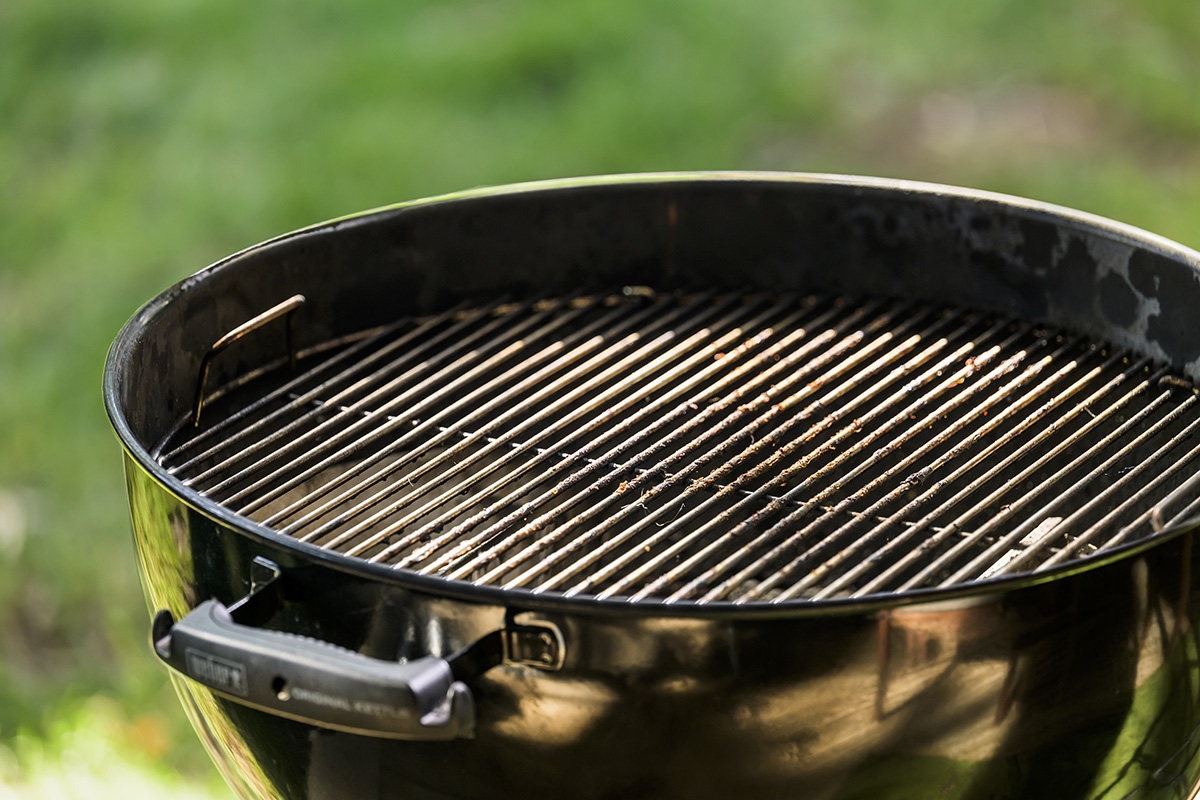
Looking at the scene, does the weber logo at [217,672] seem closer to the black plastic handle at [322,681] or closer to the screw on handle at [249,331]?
the black plastic handle at [322,681]

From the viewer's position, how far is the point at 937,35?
159 inches

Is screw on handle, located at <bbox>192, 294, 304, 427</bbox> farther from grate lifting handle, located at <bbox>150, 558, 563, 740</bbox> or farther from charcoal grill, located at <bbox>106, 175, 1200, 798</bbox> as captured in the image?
grate lifting handle, located at <bbox>150, 558, 563, 740</bbox>

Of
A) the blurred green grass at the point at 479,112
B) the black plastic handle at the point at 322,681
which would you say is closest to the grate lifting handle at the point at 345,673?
Answer: the black plastic handle at the point at 322,681

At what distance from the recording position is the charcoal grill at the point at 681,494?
82 cm

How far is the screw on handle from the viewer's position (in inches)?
51.5

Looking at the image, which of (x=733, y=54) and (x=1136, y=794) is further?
(x=733, y=54)

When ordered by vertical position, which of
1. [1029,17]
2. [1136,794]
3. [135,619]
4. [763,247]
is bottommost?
[135,619]

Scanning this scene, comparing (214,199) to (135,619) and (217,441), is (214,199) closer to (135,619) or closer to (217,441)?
(135,619)

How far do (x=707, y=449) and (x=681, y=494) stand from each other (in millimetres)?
120

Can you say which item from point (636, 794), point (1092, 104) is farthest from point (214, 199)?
point (636, 794)

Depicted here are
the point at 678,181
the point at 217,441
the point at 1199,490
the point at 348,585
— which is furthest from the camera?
the point at 678,181

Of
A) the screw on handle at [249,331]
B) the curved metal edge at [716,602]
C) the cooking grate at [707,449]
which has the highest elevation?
the screw on handle at [249,331]

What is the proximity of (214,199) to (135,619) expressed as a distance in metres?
1.50

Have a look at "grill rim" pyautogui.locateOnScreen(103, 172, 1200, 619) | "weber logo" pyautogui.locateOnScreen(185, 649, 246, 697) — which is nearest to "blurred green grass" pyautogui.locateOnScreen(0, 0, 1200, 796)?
"grill rim" pyautogui.locateOnScreen(103, 172, 1200, 619)
